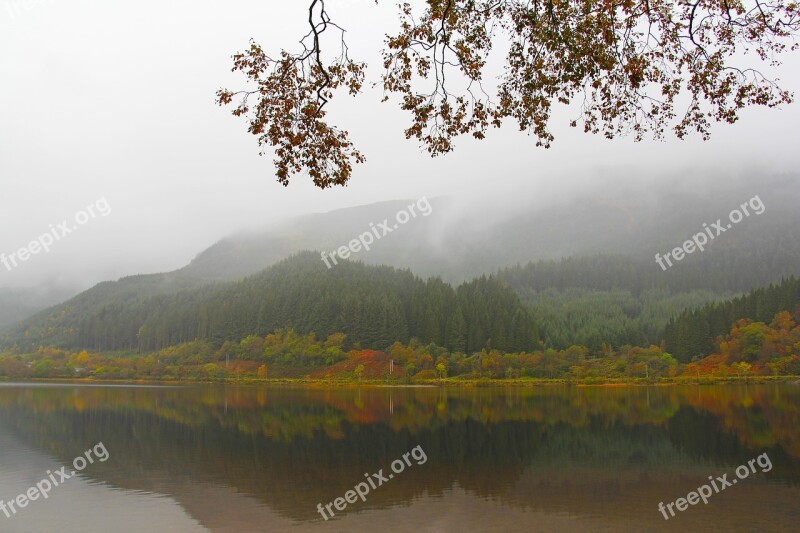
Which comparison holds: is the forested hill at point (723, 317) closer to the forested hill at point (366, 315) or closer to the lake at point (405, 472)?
the forested hill at point (366, 315)

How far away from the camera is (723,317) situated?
447 ft

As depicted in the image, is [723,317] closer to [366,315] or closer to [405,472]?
[366,315]

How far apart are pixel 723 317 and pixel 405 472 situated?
131 m

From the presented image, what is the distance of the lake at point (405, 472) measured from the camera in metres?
20.9

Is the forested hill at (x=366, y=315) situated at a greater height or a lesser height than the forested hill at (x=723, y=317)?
greater

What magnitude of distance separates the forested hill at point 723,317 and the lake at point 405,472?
84.6 meters

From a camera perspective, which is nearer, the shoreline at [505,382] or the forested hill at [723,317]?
the shoreline at [505,382]

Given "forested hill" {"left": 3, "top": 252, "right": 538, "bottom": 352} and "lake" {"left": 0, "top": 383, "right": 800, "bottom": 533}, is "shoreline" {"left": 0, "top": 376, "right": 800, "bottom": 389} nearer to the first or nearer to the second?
"forested hill" {"left": 3, "top": 252, "right": 538, "bottom": 352}

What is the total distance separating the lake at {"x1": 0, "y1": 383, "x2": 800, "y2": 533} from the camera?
68.6 feet

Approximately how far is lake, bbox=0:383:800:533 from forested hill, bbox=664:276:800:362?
84.6 meters

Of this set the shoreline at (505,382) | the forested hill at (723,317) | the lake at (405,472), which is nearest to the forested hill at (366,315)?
the shoreline at (505,382)

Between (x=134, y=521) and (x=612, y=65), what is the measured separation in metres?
21.5

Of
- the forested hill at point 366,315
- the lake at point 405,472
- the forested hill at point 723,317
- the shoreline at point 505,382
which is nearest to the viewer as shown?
the lake at point 405,472

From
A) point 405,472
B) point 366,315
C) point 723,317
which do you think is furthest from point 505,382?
point 405,472
